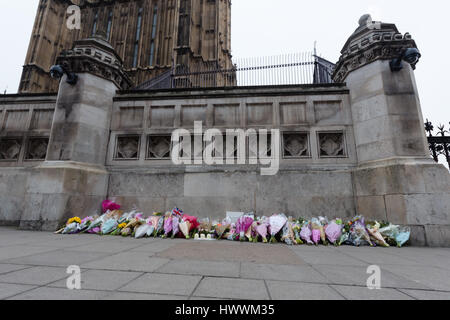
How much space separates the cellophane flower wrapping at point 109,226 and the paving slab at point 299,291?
15.6 ft

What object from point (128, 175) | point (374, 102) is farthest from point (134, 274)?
point (374, 102)

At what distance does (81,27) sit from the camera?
34031mm

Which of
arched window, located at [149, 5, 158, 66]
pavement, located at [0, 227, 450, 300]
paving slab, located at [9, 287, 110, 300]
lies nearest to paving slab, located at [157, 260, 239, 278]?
pavement, located at [0, 227, 450, 300]

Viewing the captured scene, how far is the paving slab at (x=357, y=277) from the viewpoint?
2088 mm

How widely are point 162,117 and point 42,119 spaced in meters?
4.64

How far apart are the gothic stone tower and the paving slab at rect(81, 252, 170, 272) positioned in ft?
88.0

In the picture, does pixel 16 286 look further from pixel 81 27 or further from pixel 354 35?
pixel 81 27

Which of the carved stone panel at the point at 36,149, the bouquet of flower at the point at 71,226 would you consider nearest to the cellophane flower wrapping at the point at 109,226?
the bouquet of flower at the point at 71,226

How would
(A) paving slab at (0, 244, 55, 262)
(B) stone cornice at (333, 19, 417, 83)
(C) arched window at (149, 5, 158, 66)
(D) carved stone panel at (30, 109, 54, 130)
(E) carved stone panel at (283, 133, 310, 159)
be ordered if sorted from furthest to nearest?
(C) arched window at (149, 5, 158, 66), (D) carved stone panel at (30, 109, 54, 130), (E) carved stone panel at (283, 133, 310, 159), (B) stone cornice at (333, 19, 417, 83), (A) paving slab at (0, 244, 55, 262)

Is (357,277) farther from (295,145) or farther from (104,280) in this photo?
(295,145)

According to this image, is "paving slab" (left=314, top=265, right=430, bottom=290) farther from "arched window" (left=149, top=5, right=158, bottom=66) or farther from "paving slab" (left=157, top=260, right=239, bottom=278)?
"arched window" (left=149, top=5, right=158, bottom=66)

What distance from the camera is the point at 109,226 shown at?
5398 mm

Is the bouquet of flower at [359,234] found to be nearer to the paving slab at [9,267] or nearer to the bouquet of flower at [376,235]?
the bouquet of flower at [376,235]

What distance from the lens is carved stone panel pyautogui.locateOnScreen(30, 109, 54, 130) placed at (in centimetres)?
786
